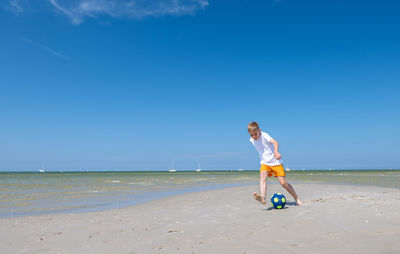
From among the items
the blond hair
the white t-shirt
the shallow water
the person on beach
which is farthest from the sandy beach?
the shallow water

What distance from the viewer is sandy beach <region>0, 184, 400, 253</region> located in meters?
3.99

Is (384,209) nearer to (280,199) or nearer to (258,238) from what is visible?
(280,199)

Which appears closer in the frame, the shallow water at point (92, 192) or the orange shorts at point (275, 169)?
the orange shorts at point (275, 169)

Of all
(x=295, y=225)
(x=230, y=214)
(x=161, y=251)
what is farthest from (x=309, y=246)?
(x=230, y=214)

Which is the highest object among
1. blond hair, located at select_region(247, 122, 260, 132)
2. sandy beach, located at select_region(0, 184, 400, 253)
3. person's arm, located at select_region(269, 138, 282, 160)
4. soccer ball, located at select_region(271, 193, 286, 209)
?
blond hair, located at select_region(247, 122, 260, 132)

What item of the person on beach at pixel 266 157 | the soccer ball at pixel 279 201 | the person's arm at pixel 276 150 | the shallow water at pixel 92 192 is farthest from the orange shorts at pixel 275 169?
the shallow water at pixel 92 192

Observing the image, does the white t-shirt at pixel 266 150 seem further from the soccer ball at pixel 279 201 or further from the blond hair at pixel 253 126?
the soccer ball at pixel 279 201

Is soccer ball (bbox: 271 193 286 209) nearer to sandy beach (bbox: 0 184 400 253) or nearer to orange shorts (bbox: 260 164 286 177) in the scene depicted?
sandy beach (bbox: 0 184 400 253)

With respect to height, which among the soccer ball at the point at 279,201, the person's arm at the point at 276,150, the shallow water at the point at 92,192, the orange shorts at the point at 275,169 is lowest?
the shallow water at the point at 92,192

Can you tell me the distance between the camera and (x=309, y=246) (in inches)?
152

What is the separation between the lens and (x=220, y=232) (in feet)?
16.4

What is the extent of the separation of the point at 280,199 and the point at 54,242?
196 inches

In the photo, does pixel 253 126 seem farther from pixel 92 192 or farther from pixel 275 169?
pixel 92 192

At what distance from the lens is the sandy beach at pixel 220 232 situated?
157 inches
